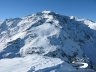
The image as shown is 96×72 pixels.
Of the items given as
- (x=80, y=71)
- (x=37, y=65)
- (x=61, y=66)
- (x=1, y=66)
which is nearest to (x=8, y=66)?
(x=1, y=66)

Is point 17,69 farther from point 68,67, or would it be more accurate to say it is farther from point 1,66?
point 68,67

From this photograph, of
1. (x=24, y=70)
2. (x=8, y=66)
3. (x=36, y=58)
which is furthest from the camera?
(x=36, y=58)

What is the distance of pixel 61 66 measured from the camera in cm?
11438

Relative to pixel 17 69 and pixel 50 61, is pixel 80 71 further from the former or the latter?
pixel 17 69

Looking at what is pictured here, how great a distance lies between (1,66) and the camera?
383 ft

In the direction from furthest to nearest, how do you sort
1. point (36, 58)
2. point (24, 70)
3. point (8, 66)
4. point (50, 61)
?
point (36, 58) < point (50, 61) < point (8, 66) < point (24, 70)

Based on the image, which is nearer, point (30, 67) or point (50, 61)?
point (30, 67)

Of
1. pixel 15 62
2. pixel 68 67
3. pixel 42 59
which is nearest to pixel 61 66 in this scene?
pixel 68 67

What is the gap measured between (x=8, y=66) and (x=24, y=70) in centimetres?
1051

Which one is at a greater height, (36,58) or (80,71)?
(36,58)

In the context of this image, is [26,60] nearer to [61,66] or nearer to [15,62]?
[15,62]

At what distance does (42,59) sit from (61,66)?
12.6 m

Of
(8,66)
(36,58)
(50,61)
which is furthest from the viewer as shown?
(36,58)

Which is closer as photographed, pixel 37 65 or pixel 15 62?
pixel 37 65
